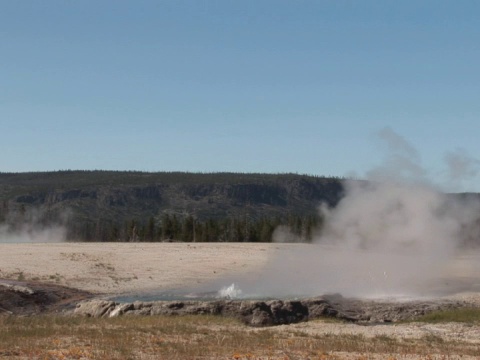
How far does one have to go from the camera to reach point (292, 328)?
2370 cm

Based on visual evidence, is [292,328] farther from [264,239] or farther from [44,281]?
[264,239]

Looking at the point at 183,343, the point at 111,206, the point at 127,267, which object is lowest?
the point at 183,343

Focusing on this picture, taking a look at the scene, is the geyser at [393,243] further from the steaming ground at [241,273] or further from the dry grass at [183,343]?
the dry grass at [183,343]

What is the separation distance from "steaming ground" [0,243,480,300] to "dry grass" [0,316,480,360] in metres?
11.7

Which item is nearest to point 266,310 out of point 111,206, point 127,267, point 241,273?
point 241,273

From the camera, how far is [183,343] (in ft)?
60.3

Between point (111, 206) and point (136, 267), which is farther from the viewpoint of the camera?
point (111, 206)

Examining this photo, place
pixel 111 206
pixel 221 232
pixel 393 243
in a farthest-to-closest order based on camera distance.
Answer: pixel 111 206
pixel 221 232
pixel 393 243

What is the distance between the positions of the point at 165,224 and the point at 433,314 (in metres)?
79.1

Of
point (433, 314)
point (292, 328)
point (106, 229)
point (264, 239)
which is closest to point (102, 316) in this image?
point (292, 328)

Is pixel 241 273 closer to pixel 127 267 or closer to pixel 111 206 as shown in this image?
pixel 127 267

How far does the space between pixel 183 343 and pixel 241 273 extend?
2675 cm

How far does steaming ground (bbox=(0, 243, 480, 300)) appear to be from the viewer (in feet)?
118

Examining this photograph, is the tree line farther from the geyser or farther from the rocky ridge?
the rocky ridge
